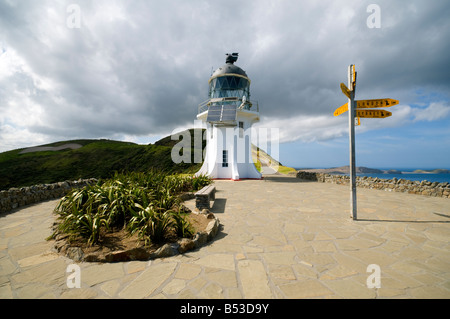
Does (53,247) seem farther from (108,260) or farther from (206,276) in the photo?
(206,276)

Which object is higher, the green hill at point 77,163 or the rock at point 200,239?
the green hill at point 77,163

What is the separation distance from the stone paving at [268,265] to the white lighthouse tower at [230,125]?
39.4ft

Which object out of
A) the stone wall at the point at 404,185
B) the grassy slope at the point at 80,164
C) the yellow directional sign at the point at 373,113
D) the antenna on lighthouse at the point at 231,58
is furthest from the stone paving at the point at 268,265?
the grassy slope at the point at 80,164

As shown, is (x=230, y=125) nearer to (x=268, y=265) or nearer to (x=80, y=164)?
(x=268, y=265)

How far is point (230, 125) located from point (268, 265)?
14.2 meters

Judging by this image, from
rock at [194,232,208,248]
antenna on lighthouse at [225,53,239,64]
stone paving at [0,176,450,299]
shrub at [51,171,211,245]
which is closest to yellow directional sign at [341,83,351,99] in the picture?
stone paving at [0,176,450,299]

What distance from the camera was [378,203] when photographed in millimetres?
7086

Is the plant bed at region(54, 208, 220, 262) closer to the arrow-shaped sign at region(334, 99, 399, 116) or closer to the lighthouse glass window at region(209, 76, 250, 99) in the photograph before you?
the arrow-shaped sign at region(334, 99, 399, 116)

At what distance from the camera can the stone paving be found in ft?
7.72

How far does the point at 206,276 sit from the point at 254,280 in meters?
0.66

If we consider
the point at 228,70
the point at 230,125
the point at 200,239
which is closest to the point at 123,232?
the point at 200,239

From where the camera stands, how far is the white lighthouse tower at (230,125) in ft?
53.2

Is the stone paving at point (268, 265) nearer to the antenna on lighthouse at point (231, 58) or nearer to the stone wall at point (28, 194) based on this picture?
the stone wall at point (28, 194)
